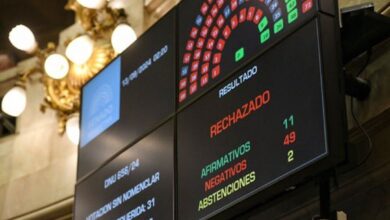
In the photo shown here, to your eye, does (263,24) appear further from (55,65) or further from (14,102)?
(14,102)

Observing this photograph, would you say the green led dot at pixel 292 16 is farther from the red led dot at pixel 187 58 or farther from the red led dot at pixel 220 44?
the red led dot at pixel 187 58

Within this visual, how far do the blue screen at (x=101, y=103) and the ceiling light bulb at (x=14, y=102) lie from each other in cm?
143

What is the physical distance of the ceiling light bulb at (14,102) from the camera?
8.25m

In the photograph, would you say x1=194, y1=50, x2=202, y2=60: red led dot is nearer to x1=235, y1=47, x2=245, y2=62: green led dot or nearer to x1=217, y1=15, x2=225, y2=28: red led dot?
x1=217, y1=15, x2=225, y2=28: red led dot

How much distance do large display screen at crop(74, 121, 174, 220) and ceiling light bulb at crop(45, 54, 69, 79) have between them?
1.80 metres

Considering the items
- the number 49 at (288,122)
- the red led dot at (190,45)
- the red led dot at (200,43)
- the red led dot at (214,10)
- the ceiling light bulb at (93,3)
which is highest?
the ceiling light bulb at (93,3)

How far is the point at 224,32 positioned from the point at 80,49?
8.08ft

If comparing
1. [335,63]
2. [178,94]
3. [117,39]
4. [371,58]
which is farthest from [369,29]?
[117,39]

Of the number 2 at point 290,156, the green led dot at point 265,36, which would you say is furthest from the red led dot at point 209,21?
the number 2 at point 290,156

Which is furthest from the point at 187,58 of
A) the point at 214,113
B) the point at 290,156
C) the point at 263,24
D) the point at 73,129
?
the point at 73,129

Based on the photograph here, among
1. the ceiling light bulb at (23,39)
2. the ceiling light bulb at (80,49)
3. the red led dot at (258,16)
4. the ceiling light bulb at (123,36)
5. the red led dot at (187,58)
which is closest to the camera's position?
the red led dot at (258,16)

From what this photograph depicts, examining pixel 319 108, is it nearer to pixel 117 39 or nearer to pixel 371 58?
pixel 371 58

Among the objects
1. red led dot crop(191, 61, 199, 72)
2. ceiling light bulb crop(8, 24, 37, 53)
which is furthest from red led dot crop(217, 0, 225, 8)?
ceiling light bulb crop(8, 24, 37, 53)

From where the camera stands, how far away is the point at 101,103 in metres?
6.68
